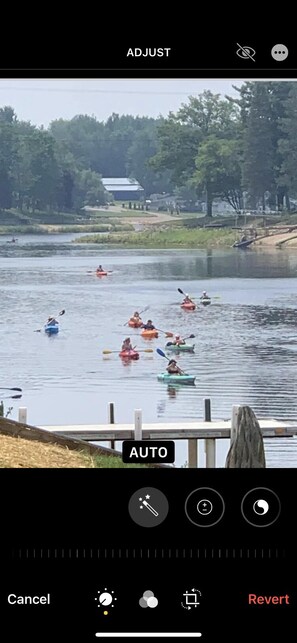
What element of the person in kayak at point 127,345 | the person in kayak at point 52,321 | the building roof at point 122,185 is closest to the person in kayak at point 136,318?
the person in kayak at point 52,321

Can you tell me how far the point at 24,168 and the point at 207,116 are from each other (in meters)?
0.50

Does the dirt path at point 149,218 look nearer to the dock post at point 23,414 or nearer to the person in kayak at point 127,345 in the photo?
the dock post at point 23,414

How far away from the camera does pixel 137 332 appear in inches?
103

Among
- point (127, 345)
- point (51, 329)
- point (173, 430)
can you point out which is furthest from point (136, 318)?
point (127, 345)

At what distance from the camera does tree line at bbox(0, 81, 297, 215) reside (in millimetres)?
1983

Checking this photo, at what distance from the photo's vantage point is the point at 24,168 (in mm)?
2400
